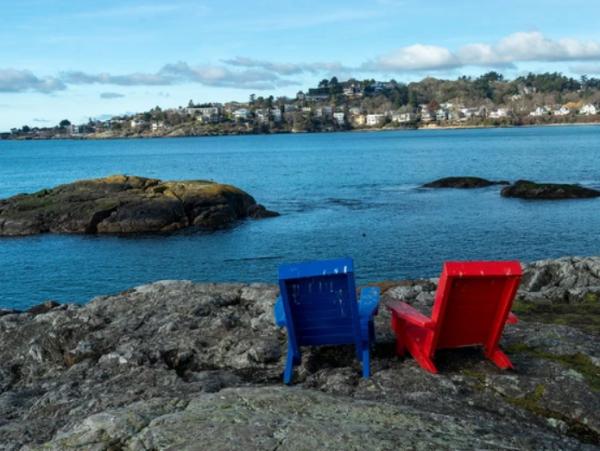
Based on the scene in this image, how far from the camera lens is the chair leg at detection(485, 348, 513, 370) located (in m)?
8.78

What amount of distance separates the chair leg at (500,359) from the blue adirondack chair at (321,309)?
64.3 inches

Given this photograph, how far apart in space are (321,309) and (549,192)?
5564 cm

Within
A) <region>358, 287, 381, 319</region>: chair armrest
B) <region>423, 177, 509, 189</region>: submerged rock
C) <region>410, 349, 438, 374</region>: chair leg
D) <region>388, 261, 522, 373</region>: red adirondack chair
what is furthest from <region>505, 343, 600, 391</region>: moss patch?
<region>423, 177, 509, 189</region>: submerged rock

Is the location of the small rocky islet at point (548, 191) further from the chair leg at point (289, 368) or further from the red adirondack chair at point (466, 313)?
the chair leg at point (289, 368)

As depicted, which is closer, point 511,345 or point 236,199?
point 511,345

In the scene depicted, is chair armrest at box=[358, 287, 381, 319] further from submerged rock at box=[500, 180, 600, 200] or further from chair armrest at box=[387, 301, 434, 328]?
submerged rock at box=[500, 180, 600, 200]

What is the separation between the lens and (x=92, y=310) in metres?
13.2

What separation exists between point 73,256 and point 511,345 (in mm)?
35380

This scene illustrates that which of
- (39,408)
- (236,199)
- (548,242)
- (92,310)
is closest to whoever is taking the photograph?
(39,408)

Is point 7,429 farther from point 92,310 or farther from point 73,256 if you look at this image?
point 73,256

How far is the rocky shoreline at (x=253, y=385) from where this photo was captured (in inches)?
253

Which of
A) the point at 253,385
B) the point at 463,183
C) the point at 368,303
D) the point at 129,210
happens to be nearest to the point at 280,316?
the point at 253,385

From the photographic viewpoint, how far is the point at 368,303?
32.4 feet

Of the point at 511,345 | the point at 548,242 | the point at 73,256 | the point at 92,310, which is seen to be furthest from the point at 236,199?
the point at 511,345
